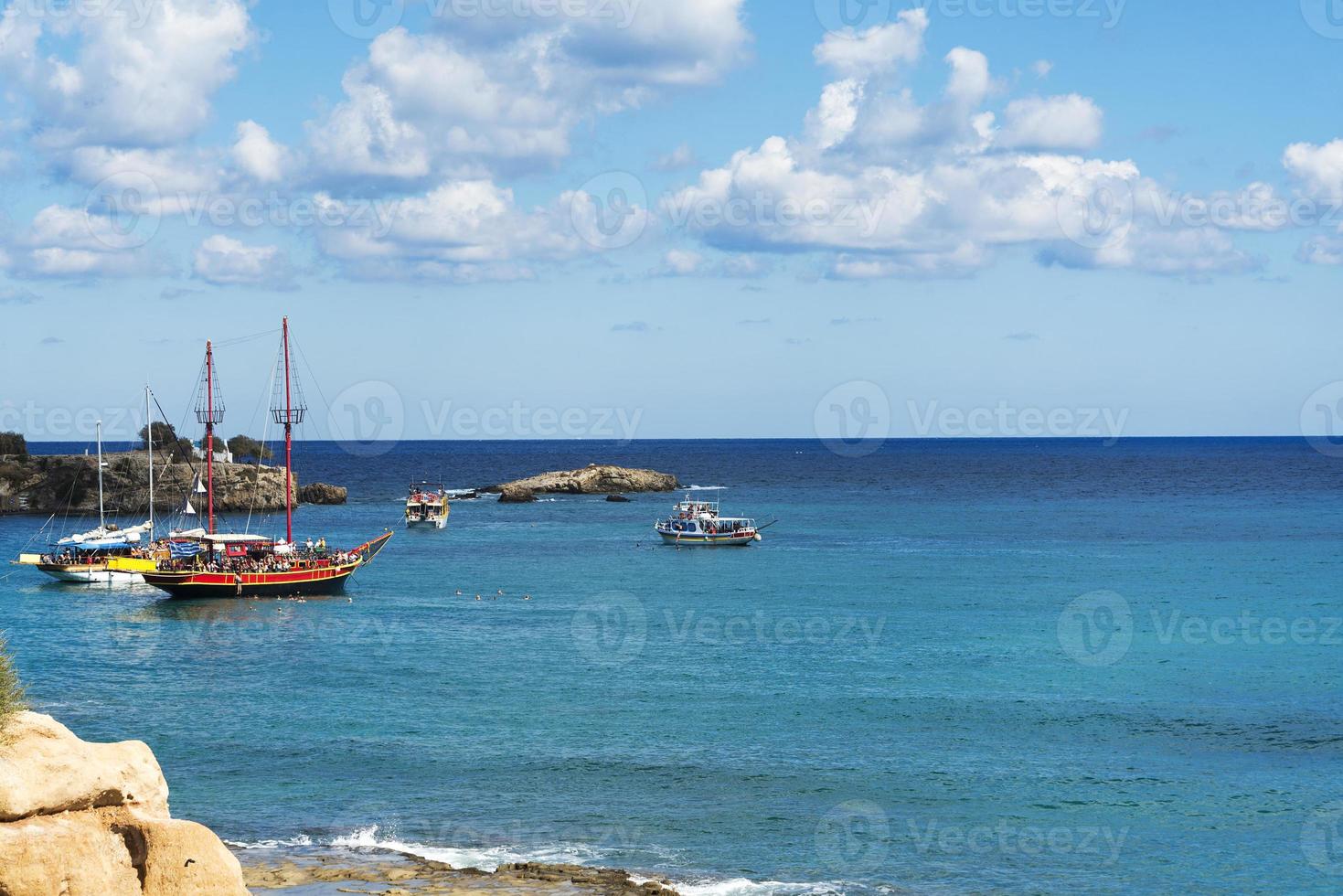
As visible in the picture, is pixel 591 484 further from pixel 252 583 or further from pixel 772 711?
pixel 772 711

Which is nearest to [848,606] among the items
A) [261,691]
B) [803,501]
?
[261,691]

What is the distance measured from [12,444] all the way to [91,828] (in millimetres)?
133317

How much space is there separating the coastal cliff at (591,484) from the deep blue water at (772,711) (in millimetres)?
68364

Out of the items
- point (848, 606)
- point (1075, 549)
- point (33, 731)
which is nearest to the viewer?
point (33, 731)

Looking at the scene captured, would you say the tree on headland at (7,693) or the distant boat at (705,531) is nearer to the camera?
the tree on headland at (7,693)

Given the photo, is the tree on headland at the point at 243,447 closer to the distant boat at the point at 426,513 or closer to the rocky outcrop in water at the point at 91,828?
the distant boat at the point at 426,513

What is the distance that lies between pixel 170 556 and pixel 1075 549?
199ft

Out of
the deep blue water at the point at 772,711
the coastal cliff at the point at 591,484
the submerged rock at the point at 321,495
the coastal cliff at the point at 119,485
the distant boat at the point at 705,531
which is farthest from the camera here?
the coastal cliff at the point at 591,484

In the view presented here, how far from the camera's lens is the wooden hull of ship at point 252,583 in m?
72.1

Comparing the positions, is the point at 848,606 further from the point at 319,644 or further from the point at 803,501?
the point at 803,501

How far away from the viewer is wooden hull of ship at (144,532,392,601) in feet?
236

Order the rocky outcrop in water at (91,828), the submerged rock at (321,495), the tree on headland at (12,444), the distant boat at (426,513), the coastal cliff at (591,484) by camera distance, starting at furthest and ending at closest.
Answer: the coastal cliff at (591,484) → the submerged rock at (321,495) → the tree on headland at (12,444) → the distant boat at (426,513) → the rocky outcrop in water at (91,828)

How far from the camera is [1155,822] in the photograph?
3094 cm

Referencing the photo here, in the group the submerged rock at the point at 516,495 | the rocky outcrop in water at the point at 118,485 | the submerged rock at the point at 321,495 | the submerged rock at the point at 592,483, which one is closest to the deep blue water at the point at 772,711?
the rocky outcrop in water at the point at 118,485
